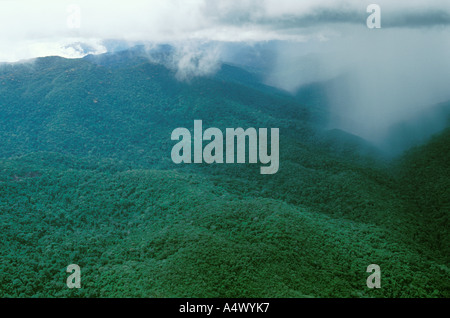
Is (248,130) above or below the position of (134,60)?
below

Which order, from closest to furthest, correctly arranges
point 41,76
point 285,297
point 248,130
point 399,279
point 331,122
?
point 285,297 < point 399,279 < point 248,130 < point 41,76 < point 331,122

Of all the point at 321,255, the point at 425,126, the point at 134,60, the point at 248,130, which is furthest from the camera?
the point at 134,60

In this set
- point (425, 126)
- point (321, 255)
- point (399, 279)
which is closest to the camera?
point (399, 279)

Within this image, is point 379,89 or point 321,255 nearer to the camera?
point 321,255

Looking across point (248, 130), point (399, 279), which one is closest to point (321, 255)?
point (399, 279)

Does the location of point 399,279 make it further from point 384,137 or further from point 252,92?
point 252,92

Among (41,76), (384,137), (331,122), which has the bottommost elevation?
(384,137)

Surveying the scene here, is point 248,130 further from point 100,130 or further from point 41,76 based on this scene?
point 41,76

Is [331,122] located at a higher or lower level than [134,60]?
lower

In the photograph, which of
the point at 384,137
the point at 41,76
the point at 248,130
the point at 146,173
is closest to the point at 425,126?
the point at 384,137
